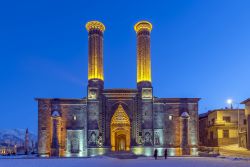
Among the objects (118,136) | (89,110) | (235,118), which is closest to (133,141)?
(118,136)

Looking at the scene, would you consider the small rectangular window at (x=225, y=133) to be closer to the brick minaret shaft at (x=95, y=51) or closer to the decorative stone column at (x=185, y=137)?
the decorative stone column at (x=185, y=137)

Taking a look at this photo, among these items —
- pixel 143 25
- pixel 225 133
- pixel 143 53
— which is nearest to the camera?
pixel 143 53

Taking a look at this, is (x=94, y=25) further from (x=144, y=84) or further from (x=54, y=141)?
(x=54, y=141)

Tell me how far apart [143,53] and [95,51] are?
577 centimetres

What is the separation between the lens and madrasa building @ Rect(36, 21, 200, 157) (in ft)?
134

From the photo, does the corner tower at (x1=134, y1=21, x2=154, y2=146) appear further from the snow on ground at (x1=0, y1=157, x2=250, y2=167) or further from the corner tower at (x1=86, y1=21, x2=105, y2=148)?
the snow on ground at (x1=0, y1=157, x2=250, y2=167)

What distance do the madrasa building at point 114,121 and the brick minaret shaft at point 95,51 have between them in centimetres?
12

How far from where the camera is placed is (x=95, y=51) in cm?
4306

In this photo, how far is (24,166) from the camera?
2327cm

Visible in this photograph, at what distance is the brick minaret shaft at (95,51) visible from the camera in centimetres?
4272

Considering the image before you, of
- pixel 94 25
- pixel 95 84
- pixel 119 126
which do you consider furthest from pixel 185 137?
pixel 94 25

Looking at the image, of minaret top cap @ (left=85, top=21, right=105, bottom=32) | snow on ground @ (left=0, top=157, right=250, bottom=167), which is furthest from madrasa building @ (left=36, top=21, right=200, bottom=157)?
snow on ground @ (left=0, top=157, right=250, bottom=167)

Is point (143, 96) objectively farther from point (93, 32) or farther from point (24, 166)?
point (24, 166)

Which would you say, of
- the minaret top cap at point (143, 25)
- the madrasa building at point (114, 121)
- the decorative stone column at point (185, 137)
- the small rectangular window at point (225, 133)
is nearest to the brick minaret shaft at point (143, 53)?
the minaret top cap at point (143, 25)
